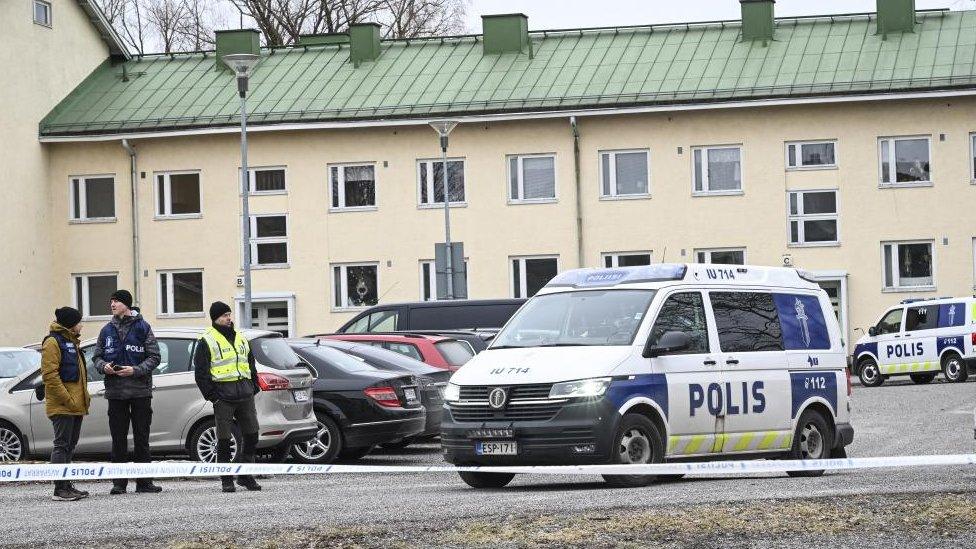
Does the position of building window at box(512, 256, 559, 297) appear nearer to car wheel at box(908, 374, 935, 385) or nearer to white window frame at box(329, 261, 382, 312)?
white window frame at box(329, 261, 382, 312)

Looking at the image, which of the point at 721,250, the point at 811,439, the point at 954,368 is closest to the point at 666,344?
the point at 811,439

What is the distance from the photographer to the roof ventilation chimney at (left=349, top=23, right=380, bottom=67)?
4884 cm

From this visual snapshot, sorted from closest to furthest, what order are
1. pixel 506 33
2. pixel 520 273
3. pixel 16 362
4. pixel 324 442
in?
pixel 324 442
pixel 16 362
pixel 520 273
pixel 506 33

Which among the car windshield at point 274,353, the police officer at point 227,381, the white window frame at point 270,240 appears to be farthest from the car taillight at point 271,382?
the white window frame at point 270,240

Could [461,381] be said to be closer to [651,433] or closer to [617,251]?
[651,433]

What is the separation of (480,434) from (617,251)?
1220 inches

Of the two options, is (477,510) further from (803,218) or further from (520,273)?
(520,273)

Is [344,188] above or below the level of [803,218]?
above

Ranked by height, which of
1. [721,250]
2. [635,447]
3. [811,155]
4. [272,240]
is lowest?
[635,447]

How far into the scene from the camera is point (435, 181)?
46188 mm

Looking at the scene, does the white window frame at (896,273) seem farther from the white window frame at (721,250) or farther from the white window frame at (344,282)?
the white window frame at (344,282)

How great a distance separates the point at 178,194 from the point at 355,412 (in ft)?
95.7

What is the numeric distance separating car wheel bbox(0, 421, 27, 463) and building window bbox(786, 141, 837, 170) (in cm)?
2891

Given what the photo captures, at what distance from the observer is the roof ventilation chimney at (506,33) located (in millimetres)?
48188
